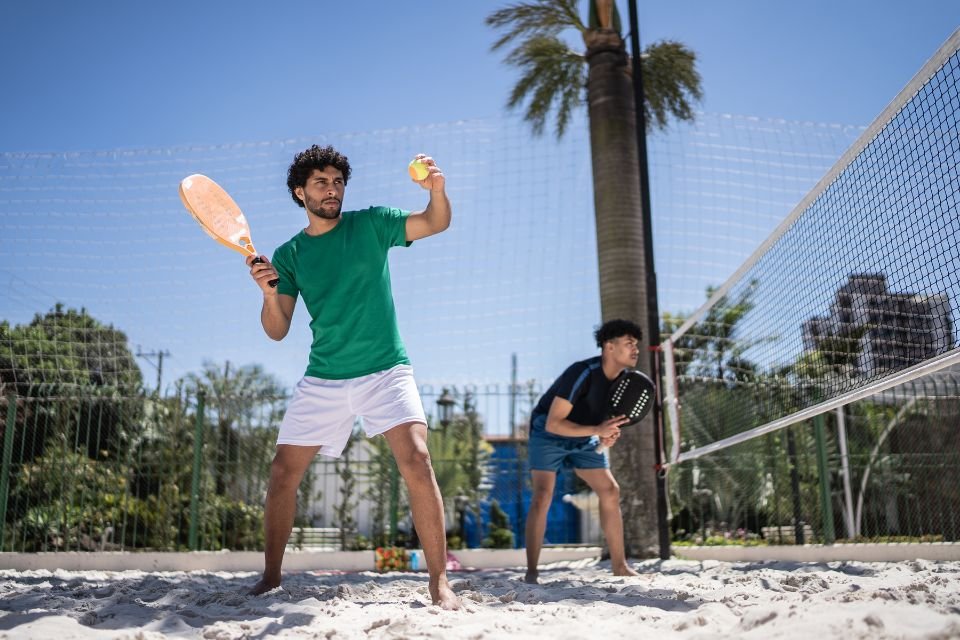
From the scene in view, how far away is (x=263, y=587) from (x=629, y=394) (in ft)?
8.22

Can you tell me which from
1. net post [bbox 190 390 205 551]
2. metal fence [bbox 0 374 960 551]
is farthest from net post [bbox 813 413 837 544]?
net post [bbox 190 390 205 551]

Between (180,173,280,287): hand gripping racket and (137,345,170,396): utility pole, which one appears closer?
(180,173,280,287): hand gripping racket

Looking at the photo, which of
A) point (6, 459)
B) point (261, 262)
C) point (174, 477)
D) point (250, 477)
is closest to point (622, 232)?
point (250, 477)

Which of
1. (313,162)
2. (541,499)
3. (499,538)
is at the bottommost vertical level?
(499,538)

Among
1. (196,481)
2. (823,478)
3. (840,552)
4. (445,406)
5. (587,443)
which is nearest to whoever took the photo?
(587,443)

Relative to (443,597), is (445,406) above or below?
above

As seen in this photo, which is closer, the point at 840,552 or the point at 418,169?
the point at 418,169

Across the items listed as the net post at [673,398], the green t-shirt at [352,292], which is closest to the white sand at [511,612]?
the green t-shirt at [352,292]

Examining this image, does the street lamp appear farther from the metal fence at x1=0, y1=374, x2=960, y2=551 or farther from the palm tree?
the palm tree

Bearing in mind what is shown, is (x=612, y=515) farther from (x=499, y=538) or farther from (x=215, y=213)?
(x=499, y=538)

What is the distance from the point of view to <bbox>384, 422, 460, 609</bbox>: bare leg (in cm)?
316

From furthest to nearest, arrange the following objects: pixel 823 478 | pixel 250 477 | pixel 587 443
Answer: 1. pixel 250 477
2. pixel 823 478
3. pixel 587 443

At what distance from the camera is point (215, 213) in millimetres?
3641

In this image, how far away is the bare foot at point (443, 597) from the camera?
2.91 metres
